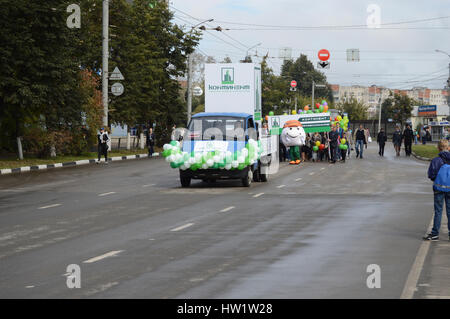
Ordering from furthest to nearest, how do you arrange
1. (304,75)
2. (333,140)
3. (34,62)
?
(304,75) → (333,140) → (34,62)

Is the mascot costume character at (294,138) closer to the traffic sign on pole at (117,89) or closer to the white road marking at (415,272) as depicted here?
the traffic sign on pole at (117,89)

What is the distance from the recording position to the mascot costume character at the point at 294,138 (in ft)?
134

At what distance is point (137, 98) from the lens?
172 ft

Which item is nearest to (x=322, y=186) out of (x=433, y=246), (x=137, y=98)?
(x=433, y=246)

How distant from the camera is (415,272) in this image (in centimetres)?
1016

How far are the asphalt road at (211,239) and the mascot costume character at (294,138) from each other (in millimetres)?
15185

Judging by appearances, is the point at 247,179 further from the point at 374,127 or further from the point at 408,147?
the point at 374,127

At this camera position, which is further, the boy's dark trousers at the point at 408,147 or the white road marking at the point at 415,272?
the boy's dark trousers at the point at 408,147

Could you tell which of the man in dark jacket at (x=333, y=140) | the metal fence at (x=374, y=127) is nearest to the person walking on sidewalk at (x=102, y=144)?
the man in dark jacket at (x=333, y=140)

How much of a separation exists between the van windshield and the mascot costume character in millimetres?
16004

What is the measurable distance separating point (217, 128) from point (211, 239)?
11521 mm

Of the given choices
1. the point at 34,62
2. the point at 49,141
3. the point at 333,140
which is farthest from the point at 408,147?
the point at 34,62
